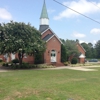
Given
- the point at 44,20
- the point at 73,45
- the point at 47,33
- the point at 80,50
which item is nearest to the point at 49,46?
the point at 47,33

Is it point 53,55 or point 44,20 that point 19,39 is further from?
point 44,20

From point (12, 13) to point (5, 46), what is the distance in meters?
6.56

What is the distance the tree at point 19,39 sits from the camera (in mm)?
21422

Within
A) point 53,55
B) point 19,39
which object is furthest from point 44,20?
point 19,39

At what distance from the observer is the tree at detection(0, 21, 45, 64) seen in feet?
70.3

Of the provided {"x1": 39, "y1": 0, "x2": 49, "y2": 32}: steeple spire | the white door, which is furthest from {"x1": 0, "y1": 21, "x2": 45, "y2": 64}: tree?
{"x1": 39, "y1": 0, "x2": 49, "y2": 32}: steeple spire

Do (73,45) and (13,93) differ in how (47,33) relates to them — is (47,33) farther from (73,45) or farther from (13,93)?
(13,93)

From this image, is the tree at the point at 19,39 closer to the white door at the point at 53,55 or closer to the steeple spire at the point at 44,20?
the white door at the point at 53,55

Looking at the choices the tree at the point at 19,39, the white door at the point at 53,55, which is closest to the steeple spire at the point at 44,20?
the white door at the point at 53,55

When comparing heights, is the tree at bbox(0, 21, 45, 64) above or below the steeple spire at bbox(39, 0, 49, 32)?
below

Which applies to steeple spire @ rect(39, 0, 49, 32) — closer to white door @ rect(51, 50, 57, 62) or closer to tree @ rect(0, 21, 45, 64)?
white door @ rect(51, 50, 57, 62)

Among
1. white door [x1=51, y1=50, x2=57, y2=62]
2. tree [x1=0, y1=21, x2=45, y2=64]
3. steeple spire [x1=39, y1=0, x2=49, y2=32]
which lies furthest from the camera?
steeple spire [x1=39, y1=0, x2=49, y2=32]

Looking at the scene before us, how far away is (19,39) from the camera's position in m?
21.7

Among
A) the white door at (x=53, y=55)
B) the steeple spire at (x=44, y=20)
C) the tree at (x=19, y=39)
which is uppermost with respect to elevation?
the steeple spire at (x=44, y=20)
